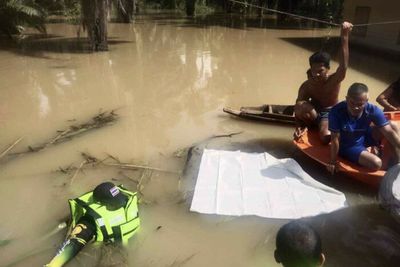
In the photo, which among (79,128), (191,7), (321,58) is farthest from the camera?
(191,7)

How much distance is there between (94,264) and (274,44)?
558 inches

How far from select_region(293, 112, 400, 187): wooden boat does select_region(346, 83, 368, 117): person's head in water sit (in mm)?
658

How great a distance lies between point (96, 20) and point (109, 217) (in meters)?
11.1

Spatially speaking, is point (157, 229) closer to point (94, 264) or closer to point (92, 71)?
point (94, 264)

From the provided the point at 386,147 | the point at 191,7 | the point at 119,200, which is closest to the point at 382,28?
the point at 386,147

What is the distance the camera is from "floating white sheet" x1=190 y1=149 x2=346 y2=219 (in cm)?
424

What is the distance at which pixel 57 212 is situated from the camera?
173 inches

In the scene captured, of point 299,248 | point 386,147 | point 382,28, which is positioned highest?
point 382,28

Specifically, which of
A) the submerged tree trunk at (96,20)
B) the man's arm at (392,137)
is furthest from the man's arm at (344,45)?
the submerged tree trunk at (96,20)

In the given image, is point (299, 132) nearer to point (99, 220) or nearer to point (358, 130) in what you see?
point (358, 130)

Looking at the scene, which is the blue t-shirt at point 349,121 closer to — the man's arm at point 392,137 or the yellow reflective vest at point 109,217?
the man's arm at point 392,137

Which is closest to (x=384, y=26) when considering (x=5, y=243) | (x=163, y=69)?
(x=163, y=69)

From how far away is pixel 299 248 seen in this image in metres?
1.88

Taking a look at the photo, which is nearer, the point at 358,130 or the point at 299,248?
the point at 299,248
